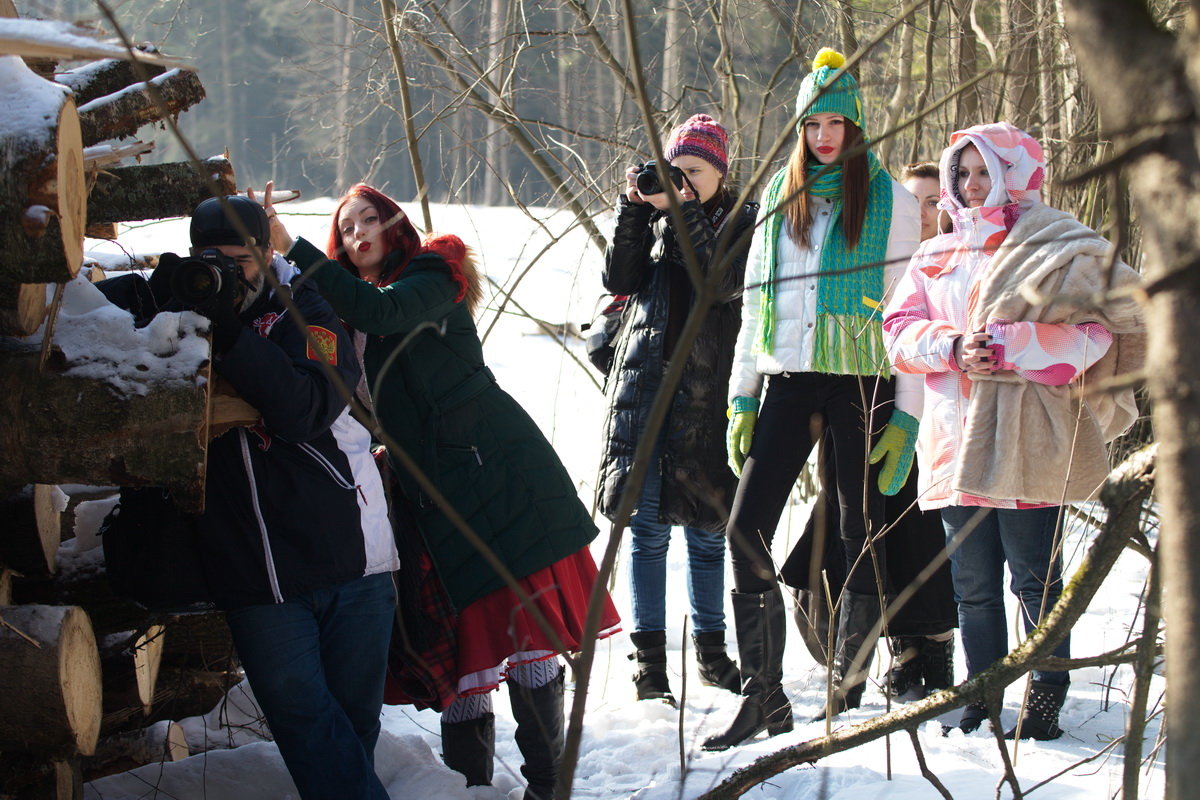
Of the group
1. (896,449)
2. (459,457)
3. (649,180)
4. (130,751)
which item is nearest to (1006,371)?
(896,449)

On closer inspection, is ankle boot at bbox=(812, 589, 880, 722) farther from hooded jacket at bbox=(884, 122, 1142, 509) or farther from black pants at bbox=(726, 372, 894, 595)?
hooded jacket at bbox=(884, 122, 1142, 509)

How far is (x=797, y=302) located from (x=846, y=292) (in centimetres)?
15

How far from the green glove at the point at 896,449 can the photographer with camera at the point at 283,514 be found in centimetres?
159

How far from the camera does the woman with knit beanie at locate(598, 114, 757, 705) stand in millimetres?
3625

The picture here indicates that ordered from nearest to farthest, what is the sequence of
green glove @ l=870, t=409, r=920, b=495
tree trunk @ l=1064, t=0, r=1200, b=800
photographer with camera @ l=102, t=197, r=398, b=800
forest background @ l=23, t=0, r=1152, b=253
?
tree trunk @ l=1064, t=0, r=1200, b=800, photographer with camera @ l=102, t=197, r=398, b=800, green glove @ l=870, t=409, r=920, b=495, forest background @ l=23, t=0, r=1152, b=253

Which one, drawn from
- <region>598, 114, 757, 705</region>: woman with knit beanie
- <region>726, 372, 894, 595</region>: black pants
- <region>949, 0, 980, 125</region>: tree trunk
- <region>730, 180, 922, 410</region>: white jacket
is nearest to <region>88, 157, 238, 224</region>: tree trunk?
<region>598, 114, 757, 705</region>: woman with knit beanie

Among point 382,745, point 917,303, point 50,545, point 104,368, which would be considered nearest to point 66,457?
point 104,368

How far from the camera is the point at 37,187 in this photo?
1830 mm

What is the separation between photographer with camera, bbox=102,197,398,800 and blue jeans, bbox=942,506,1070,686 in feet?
5.72

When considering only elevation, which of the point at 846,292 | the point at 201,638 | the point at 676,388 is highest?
the point at 846,292

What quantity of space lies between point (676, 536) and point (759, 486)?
2.84 meters

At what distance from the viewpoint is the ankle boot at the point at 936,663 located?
3.57m

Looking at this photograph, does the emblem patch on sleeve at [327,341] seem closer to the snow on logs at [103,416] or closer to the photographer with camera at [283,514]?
the photographer with camera at [283,514]

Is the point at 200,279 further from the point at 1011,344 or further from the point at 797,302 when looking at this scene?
the point at 1011,344
